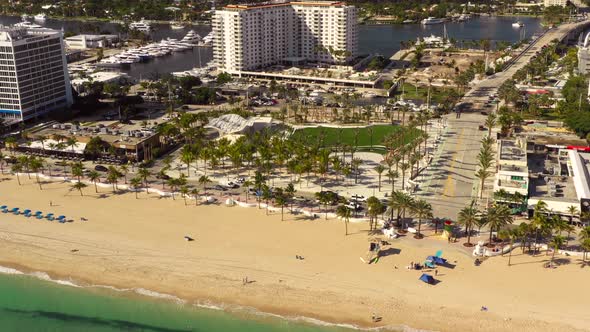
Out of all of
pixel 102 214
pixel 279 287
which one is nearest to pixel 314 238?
pixel 279 287

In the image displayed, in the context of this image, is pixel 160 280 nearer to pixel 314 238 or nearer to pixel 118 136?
pixel 314 238

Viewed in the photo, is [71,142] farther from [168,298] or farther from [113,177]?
[168,298]

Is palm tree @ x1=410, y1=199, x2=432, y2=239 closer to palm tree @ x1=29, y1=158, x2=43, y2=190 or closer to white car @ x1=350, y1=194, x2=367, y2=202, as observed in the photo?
white car @ x1=350, y1=194, x2=367, y2=202

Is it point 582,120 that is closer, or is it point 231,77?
point 582,120

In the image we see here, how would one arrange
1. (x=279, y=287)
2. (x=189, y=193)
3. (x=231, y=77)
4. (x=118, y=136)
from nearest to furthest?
(x=279, y=287), (x=189, y=193), (x=118, y=136), (x=231, y=77)

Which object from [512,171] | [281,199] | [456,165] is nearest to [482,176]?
[512,171]

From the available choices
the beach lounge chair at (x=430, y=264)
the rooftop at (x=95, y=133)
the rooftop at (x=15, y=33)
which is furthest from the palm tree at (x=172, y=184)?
the rooftop at (x=15, y=33)
